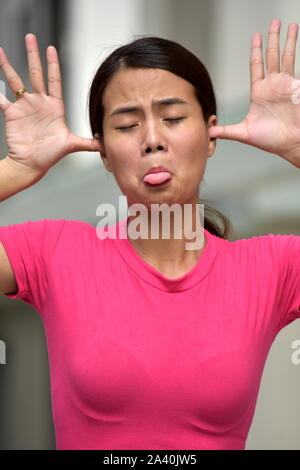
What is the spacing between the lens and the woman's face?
1.00 meters

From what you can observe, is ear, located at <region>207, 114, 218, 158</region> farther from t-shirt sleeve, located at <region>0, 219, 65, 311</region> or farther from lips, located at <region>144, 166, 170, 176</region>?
t-shirt sleeve, located at <region>0, 219, 65, 311</region>

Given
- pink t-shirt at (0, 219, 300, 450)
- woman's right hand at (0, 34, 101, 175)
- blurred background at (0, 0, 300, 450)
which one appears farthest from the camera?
blurred background at (0, 0, 300, 450)

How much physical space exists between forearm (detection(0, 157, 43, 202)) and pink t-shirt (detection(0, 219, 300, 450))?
6 cm

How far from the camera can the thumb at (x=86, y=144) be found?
42.4 inches

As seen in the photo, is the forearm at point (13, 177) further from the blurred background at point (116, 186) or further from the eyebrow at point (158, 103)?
the blurred background at point (116, 186)

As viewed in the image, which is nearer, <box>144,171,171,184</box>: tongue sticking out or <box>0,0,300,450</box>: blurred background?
Answer: <box>144,171,171,184</box>: tongue sticking out

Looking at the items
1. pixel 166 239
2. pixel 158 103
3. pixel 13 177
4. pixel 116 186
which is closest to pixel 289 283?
pixel 166 239

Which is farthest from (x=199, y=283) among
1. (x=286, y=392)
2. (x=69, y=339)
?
(x=286, y=392)

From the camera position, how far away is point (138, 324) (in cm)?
98

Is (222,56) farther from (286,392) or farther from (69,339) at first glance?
(69,339)

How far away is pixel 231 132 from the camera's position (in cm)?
108

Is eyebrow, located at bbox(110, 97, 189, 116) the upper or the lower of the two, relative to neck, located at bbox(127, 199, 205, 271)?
upper

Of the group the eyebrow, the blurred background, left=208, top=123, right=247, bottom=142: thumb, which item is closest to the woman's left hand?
left=208, top=123, right=247, bottom=142: thumb

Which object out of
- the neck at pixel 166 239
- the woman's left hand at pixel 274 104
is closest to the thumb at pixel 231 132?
the woman's left hand at pixel 274 104
